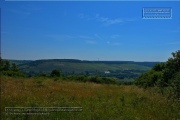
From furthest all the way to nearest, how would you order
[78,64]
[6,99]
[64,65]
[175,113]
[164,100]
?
1. [78,64]
2. [64,65]
3. [164,100]
4. [6,99]
5. [175,113]

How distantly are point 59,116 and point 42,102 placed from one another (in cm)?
153

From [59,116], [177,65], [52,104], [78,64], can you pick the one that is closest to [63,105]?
[52,104]

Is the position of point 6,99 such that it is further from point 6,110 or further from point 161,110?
point 161,110

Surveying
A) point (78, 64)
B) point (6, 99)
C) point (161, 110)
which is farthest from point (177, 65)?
point (78, 64)

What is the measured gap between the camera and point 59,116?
7012 mm

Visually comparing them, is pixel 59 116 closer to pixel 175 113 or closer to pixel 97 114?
pixel 97 114

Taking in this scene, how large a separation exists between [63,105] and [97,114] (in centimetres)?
126

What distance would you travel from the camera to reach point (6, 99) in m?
8.49

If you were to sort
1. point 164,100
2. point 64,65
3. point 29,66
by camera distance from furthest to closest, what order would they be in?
point 64,65, point 29,66, point 164,100

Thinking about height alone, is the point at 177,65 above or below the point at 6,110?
above

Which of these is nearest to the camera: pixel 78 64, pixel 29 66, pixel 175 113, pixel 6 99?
pixel 175 113

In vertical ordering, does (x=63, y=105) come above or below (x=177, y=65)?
below

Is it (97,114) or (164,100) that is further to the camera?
(164,100)

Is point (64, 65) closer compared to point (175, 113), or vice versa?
point (175, 113)
